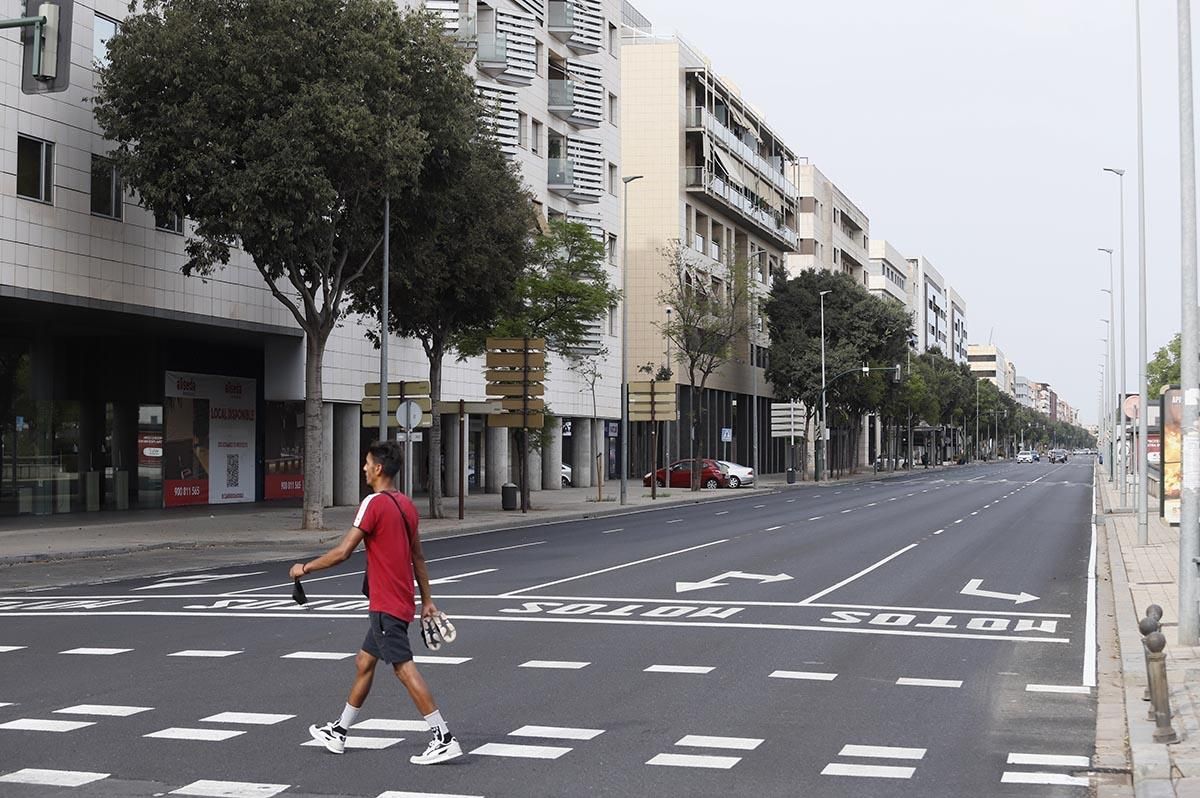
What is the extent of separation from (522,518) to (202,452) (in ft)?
32.7

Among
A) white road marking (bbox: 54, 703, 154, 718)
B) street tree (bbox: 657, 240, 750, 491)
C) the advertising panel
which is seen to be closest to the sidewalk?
white road marking (bbox: 54, 703, 154, 718)

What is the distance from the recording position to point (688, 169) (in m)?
77.6

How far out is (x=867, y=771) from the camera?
799cm

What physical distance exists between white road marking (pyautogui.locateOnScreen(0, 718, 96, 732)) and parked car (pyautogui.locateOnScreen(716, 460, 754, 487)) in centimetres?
5802

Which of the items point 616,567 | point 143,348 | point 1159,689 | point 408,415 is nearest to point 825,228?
point 143,348

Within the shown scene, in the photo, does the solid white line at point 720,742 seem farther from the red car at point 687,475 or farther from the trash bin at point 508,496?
the red car at point 687,475

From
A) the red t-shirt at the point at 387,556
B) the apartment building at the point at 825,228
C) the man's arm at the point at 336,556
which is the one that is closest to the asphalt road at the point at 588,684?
the red t-shirt at the point at 387,556

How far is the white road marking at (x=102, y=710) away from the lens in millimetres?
9625

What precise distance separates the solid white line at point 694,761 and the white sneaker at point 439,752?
1108 millimetres

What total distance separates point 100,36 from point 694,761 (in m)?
28.3

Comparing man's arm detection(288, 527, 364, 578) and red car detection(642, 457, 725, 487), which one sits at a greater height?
man's arm detection(288, 527, 364, 578)

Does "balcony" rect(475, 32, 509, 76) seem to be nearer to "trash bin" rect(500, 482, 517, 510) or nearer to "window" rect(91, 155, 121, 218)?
"trash bin" rect(500, 482, 517, 510)

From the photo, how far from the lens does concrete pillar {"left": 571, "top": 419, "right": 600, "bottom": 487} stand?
212 feet

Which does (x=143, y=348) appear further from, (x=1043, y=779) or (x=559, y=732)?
(x=1043, y=779)
